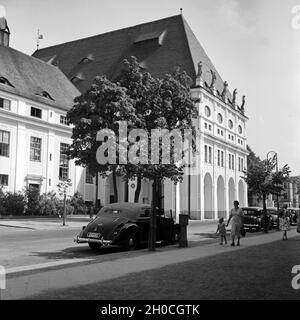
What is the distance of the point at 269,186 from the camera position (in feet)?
100

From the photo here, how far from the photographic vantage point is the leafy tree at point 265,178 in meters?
30.6

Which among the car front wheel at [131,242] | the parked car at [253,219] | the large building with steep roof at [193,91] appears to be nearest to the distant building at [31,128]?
the large building with steep roof at [193,91]

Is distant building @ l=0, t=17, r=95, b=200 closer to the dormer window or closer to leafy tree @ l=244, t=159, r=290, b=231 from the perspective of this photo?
the dormer window

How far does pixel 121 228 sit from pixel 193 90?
44357 mm

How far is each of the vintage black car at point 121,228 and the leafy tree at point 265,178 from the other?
50.4ft

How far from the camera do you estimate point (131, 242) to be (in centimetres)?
1503

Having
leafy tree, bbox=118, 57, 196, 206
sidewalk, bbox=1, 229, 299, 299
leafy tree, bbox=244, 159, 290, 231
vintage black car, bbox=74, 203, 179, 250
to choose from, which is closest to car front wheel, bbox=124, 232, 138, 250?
vintage black car, bbox=74, 203, 179, 250

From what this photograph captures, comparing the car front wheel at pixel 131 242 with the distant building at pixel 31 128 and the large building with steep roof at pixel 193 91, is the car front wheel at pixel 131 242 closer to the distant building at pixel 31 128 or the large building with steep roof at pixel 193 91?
the distant building at pixel 31 128

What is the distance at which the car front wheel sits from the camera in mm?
14791

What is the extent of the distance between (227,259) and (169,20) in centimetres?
5922
